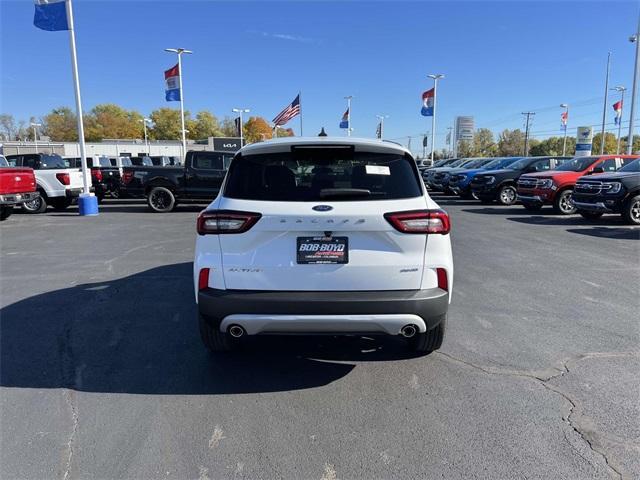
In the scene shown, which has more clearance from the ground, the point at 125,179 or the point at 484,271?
the point at 125,179

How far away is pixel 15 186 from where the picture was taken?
12633 millimetres

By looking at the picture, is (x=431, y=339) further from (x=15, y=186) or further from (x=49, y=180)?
(x=49, y=180)

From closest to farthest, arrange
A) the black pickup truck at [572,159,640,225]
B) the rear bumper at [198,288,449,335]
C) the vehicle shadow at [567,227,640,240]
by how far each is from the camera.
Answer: the rear bumper at [198,288,449,335], the vehicle shadow at [567,227,640,240], the black pickup truck at [572,159,640,225]

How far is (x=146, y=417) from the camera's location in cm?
303

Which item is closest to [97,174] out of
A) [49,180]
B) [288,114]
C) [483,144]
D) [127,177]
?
[49,180]

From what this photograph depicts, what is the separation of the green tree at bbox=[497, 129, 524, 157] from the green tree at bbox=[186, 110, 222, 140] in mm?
72994

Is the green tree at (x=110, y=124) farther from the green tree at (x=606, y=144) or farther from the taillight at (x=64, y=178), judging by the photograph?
the green tree at (x=606, y=144)

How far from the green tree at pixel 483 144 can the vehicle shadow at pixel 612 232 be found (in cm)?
11634

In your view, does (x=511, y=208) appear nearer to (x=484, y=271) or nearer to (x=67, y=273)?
(x=484, y=271)

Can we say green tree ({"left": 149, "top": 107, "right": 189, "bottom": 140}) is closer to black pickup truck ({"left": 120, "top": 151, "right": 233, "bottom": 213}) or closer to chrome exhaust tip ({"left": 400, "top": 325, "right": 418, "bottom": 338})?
black pickup truck ({"left": 120, "top": 151, "right": 233, "bottom": 213})

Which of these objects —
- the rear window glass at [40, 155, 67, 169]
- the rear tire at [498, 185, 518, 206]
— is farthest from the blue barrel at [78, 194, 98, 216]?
the rear tire at [498, 185, 518, 206]

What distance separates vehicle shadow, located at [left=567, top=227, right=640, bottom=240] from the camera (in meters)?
10.3

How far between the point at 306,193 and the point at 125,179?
1496 centimetres

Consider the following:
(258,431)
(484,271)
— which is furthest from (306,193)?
(484,271)
